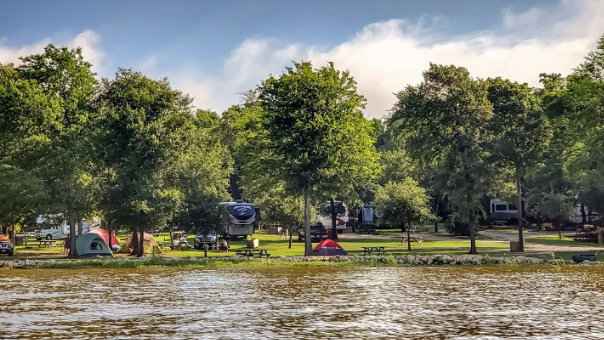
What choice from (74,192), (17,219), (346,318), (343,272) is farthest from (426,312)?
(17,219)

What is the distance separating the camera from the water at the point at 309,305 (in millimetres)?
20875

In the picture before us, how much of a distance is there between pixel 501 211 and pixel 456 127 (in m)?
51.3

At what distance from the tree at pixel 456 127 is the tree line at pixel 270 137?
0.31ft

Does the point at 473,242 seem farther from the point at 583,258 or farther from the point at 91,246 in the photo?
the point at 91,246

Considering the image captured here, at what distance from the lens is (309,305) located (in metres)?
26.9

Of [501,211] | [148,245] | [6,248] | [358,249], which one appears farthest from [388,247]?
[501,211]

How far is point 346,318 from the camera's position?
2352 cm

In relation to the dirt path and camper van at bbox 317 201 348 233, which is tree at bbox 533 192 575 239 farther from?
camper van at bbox 317 201 348 233

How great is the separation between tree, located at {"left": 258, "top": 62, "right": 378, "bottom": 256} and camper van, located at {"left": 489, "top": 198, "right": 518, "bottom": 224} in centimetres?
5195

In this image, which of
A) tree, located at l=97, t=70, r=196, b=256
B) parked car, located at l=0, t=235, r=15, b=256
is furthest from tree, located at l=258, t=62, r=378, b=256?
parked car, located at l=0, t=235, r=15, b=256

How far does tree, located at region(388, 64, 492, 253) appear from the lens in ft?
191

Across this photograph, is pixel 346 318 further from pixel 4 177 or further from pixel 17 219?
pixel 17 219

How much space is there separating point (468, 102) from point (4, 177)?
37.7m

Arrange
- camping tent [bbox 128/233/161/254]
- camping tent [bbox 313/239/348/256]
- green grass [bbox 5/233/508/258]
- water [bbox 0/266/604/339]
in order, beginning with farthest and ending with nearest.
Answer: camping tent [bbox 128/233/161/254], green grass [bbox 5/233/508/258], camping tent [bbox 313/239/348/256], water [bbox 0/266/604/339]
